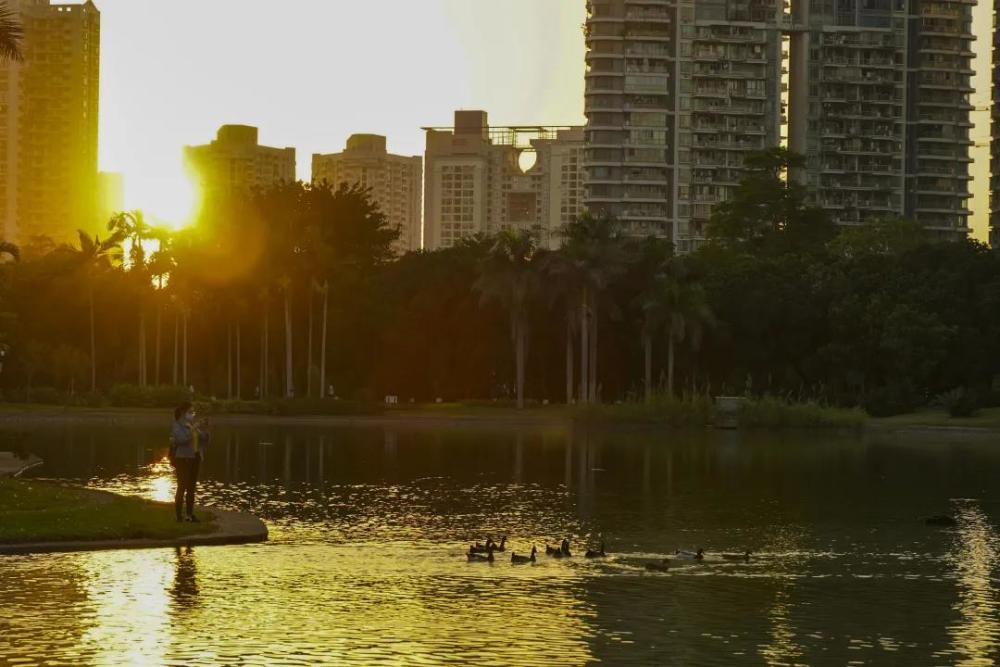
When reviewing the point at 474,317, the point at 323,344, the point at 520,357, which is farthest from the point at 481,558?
the point at 474,317

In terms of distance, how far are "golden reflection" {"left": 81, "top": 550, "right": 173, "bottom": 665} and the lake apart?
51 millimetres

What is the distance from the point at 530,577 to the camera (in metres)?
26.4

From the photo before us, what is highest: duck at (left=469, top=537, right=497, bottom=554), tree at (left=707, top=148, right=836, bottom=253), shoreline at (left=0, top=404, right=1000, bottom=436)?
tree at (left=707, top=148, right=836, bottom=253)

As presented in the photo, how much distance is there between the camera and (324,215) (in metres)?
120

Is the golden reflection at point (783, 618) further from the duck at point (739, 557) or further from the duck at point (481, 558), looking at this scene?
the duck at point (481, 558)

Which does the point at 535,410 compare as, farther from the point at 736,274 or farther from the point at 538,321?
the point at 736,274

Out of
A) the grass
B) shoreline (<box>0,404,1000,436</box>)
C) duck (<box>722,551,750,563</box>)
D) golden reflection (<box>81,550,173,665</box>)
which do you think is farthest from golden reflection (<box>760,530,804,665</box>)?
shoreline (<box>0,404,1000,436</box>)

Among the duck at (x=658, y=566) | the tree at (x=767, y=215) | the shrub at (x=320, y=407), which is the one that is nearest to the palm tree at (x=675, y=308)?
the shrub at (x=320, y=407)

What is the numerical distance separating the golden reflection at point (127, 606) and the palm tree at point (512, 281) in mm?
76007

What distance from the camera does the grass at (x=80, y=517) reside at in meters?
28.7

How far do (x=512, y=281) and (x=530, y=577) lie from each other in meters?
78.5

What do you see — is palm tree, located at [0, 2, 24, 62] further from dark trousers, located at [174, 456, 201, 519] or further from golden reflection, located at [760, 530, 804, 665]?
golden reflection, located at [760, 530, 804, 665]

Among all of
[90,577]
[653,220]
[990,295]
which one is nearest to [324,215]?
[990,295]

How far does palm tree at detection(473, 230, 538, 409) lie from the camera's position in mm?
103812
